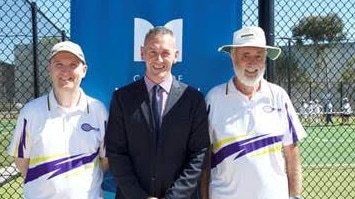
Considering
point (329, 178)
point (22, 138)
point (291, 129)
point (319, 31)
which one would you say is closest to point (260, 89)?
point (291, 129)

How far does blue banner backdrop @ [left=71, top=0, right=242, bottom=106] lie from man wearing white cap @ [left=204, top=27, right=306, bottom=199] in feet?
2.00

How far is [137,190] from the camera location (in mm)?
3461

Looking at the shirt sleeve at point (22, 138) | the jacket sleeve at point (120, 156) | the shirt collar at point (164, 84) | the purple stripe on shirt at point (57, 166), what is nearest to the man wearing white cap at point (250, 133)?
the shirt collar at point (164, 84)

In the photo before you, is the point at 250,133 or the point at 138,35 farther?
the point at 138,35

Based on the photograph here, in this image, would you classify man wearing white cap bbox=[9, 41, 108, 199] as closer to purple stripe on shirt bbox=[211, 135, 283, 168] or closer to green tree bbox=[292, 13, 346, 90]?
purple stripe on shirt bbox=[211, 135, 283, 168]

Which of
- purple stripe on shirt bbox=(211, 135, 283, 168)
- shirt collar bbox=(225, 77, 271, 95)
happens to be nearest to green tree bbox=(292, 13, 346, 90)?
shirt collar bbox=(225, 77, 271, 95)

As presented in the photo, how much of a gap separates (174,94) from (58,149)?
0.75 meters

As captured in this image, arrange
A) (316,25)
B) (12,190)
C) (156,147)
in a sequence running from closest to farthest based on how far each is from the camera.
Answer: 1. (156,147)
2. (12,190)
3. (316,25)

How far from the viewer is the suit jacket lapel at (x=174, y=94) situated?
11.7 feet

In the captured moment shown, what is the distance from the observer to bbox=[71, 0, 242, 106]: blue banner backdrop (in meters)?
4.38

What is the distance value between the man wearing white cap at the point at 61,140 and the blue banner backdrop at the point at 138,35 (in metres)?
0.72

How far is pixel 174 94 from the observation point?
3.61m

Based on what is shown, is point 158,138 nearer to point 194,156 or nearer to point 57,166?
point 194,156

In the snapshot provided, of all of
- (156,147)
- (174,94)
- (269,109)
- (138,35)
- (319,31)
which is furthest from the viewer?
(319,31)
